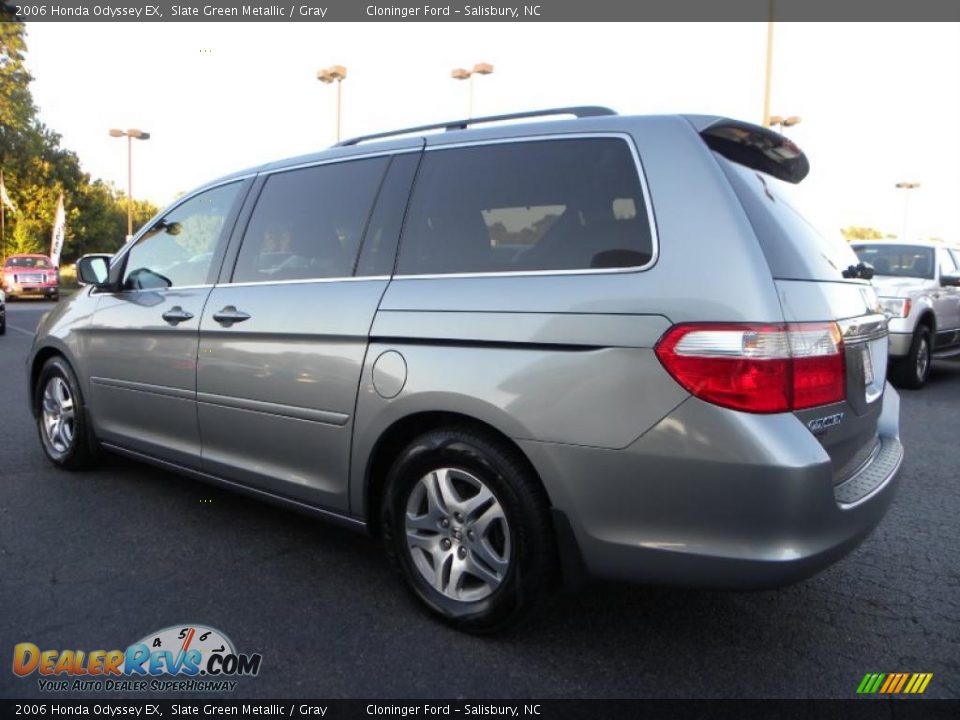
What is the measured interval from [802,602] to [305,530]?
226 cm

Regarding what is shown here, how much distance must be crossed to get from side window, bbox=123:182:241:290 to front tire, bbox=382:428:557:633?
1731 mm

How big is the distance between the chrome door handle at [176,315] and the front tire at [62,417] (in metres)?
1.11

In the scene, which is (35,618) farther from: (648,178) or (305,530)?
(648,178)

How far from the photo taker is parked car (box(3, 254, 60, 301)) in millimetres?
26578

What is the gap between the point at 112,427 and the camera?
4.00 meters

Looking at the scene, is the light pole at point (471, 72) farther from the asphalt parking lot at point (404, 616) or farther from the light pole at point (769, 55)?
the asphalt parking lot at point (404, 616)

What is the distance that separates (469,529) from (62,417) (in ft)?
10.6

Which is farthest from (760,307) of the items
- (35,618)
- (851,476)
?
(35,618)

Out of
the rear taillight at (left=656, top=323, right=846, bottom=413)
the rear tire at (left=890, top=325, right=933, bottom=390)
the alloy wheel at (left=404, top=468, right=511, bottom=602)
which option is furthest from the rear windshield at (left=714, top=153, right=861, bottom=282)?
the rear tire at (left=890, top=325, right=933, bottom=390)

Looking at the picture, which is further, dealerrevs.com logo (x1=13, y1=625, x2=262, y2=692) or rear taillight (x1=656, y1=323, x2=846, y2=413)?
dealerrevs.com logo (x1=13, y1=625, x2=262, y2=692)

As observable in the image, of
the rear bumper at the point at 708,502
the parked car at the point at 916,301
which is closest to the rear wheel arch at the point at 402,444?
the rear bumper at the point at 708,502

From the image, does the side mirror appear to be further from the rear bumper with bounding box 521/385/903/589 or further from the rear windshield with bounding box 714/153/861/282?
the rear windshield with bounding box 714/153/861/282

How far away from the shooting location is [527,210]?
2.52m

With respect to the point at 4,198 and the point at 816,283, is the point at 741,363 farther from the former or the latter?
the point at 4,198
